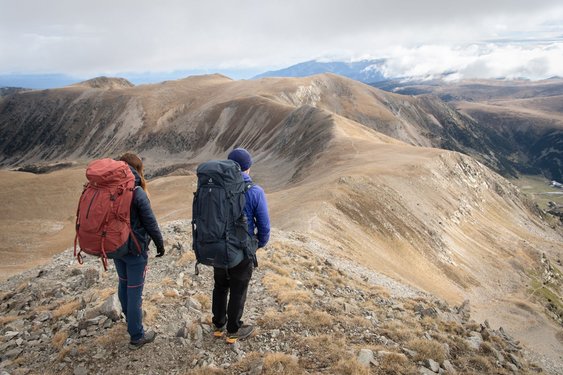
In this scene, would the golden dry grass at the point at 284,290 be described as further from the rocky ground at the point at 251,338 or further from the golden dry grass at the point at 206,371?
the golden dry grass at the point at 206,371

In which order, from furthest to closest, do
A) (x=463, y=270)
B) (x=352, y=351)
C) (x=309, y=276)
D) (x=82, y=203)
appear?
(x=463, y=270)
(x=309, y=276)
(x=352, y=351)
(x=82, y=203)

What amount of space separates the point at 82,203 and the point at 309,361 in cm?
578

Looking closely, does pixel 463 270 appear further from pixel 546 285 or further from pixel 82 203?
pixel 82 203

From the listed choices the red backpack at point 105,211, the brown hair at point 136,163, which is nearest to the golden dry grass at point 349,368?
the red backpack at point 105,211

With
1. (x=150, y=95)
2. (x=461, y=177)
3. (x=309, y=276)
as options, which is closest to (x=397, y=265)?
(x=309, y=276)

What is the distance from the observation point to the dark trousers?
790 cm

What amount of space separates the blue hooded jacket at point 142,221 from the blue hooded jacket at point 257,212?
1877mm

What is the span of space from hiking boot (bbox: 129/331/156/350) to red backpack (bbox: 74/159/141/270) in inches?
88.7

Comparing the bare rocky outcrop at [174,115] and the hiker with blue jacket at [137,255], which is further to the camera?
the bare rocky outcrop at [174,115]

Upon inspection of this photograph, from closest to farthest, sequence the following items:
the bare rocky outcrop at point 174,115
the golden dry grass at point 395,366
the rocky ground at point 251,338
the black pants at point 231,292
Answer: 1. the black pants at point 231,292
2. the rocky ground at point 251,338
3. the golden dry grass at point 395,366
4. the bare rocky outcrop at point 174,115

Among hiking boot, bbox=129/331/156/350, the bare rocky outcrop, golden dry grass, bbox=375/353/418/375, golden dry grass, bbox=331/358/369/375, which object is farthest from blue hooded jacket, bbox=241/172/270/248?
the bare rocky outcrop

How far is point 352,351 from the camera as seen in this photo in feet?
29.5

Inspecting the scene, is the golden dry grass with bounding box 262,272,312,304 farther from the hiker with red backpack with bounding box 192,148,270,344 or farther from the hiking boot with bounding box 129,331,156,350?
the hiking boot with bounding box 129,331,156,350

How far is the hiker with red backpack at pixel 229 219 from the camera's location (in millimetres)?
7340
